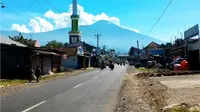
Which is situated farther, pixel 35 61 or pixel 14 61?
pixel 35 61

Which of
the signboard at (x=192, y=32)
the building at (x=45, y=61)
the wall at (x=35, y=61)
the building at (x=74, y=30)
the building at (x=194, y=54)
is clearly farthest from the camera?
the building at (x=74, y=30)

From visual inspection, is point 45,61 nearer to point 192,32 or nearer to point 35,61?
point 35,61

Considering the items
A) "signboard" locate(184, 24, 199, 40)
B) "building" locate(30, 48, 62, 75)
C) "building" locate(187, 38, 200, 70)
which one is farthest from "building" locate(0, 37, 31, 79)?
"signboard" locate(184, 24, 199, 40)

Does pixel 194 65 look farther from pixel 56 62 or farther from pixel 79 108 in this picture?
pixel 79 108

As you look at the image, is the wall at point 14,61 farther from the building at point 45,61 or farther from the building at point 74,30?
the building at point 74,30

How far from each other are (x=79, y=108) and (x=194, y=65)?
138 ft

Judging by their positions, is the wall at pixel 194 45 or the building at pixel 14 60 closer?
the building at pixel 14 60

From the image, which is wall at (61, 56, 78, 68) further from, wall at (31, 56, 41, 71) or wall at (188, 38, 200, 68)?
wall at (188, 38, 200, 68)

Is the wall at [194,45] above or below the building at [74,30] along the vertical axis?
below

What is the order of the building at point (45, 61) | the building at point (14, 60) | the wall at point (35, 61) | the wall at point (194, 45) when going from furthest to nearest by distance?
the wall at point (194, 45)
the building at point (45, 61)
the wall at point (35, 61)
the building at point (14, 60)

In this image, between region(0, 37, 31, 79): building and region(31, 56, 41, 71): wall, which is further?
region(31, 56, 41, 71): wall

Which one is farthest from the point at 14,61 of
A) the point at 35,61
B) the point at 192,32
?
the point at 192,32

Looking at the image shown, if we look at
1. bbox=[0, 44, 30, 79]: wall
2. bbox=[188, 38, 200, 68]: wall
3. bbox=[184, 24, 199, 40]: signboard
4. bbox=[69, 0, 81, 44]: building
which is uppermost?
bbox=[69, 0, 81, 44]: building

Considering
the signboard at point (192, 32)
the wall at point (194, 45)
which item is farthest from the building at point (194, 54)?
the signboard at point (192, 32)
